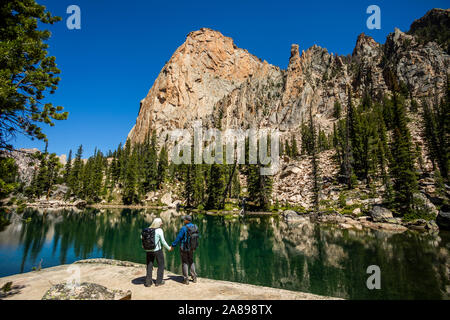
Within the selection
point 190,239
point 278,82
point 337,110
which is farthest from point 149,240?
point 278,82

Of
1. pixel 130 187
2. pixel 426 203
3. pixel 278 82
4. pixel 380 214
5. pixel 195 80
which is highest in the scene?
pixel 278 82

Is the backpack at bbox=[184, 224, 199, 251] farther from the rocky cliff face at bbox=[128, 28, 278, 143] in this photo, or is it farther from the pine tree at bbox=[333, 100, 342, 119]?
the rocky cliff face at bbox=[128, 28, 278, 143]

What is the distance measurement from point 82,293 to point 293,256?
17.0m

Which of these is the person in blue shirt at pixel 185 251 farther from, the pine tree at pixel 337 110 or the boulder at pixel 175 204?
the pine tree at pixel 337 110

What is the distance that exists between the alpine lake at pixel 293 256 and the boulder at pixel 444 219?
1978mm

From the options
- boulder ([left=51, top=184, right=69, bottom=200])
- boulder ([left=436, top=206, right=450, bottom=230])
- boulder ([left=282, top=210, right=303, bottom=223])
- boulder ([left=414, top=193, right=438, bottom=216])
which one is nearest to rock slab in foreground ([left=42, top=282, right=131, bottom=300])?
boulder ([left=436, top=206, right=450, bottom=230])

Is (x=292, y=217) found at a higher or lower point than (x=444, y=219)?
lower

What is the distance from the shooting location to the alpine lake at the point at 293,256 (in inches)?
481

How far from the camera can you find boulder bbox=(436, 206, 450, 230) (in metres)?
27.1

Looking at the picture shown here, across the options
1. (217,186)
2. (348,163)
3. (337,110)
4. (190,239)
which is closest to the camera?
(190,239)

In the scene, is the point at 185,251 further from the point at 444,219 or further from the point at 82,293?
the point at 444,219

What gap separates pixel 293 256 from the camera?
62.2 feet

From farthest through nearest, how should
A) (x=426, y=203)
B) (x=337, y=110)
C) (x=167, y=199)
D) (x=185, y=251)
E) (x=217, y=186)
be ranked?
1. (x=337, y=110)
2. (x=167, y=199)
3. (x=217, y=186)
4. (x=426, y=203)
5. (x=185, y=251)

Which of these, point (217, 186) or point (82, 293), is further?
point (217, 186)
